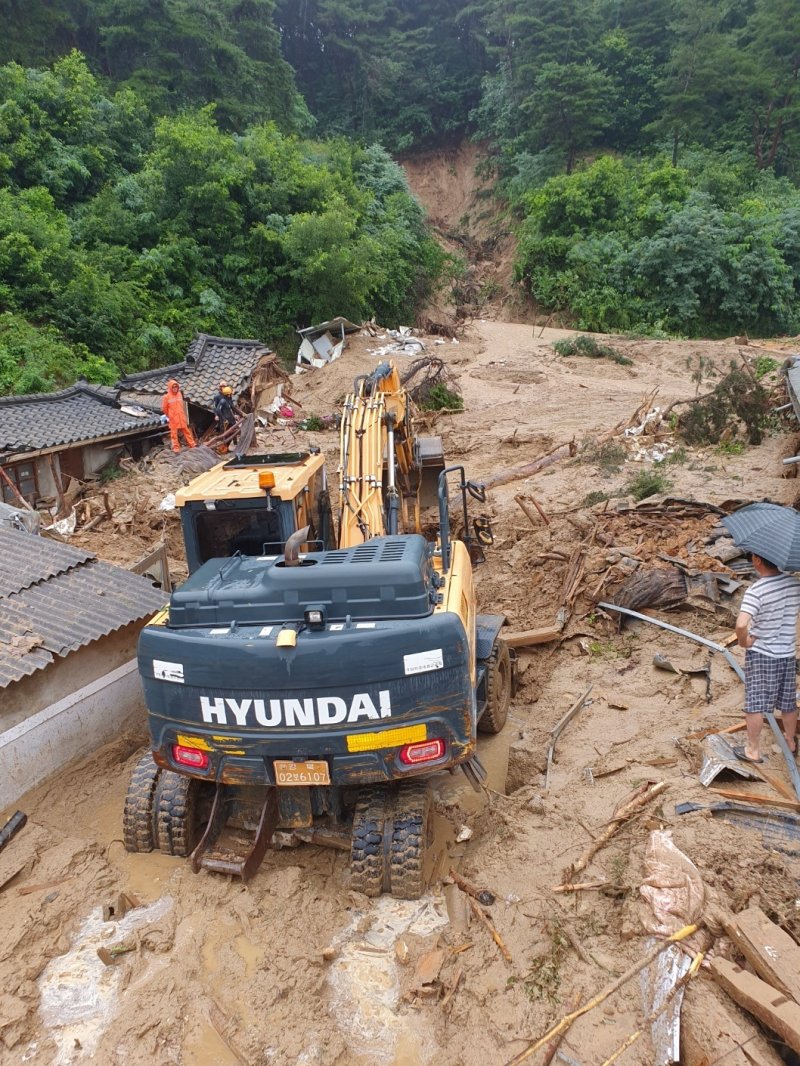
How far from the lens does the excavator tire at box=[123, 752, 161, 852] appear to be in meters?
5.22

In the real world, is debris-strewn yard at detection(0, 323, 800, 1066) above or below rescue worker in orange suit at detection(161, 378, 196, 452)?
below

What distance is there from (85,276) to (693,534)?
60.8 feet

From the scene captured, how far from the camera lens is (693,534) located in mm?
8969

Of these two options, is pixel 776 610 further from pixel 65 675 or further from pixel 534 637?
pixel 65 675

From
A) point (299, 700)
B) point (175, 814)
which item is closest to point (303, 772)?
point (299, 700)

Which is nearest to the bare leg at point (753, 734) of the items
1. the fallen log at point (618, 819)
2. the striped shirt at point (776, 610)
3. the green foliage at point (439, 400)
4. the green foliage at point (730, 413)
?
the striped shirt at point (776, 610)

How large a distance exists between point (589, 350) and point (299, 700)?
22.7 metres

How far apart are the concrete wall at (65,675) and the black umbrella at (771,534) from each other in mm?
5972

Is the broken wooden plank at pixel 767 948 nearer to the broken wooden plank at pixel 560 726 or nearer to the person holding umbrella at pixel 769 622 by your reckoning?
the person holding umbrella at pixel 769 622

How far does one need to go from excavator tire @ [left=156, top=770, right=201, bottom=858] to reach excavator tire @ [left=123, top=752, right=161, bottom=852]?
0.06 meters

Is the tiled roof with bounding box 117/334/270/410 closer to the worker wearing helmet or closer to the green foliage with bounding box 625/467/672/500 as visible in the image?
the worker wearing helmet

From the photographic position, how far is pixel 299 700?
4348 millimetres

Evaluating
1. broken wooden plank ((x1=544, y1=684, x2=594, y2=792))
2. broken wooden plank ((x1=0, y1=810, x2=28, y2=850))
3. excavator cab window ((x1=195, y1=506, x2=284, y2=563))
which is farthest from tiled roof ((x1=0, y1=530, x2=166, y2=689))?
broken wooden plank ((x1=544, y1=684, x2=594, y2=792))

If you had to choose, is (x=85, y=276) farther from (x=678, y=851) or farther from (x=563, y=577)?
(x=678, y=851)
